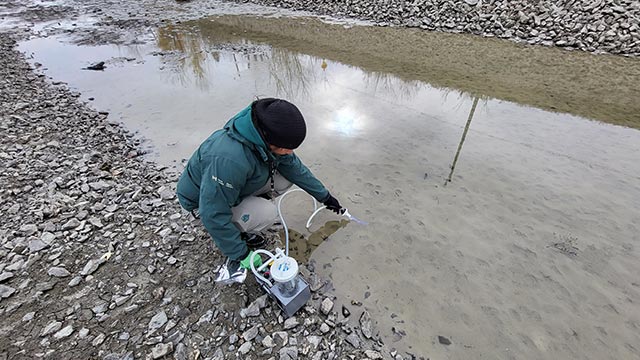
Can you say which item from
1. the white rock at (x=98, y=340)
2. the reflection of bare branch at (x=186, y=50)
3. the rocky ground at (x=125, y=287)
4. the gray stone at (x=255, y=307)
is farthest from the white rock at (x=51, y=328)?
the reflection of bare branch at (x=186, y=50)

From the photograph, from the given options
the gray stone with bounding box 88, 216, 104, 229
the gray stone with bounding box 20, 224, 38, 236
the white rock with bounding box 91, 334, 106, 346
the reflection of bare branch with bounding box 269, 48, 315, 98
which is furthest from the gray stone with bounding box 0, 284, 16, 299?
the reflection of bare branch with bounding box 269, 48, 315, 98

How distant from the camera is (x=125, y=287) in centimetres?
281

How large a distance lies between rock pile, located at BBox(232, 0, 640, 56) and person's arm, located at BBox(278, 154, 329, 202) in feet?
31.1

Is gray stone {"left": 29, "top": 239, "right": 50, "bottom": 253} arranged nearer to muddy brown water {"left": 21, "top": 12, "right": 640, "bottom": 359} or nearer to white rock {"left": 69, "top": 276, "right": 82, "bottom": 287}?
white rock {"left": 69, "top": 276, "right": 82, "bottom": 287}

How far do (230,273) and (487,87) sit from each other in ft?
21.7

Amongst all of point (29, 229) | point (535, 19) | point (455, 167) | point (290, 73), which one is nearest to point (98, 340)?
point (29, 229)

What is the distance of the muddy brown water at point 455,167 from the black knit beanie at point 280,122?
1.57 metres

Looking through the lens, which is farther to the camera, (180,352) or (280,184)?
(280,184)

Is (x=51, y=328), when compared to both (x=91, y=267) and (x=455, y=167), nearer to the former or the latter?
(x=91, y=267)

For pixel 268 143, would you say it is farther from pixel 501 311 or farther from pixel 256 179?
pixel 501 311

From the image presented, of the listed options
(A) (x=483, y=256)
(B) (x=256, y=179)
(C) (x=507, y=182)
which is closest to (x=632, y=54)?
(C) (x=507, y=182)

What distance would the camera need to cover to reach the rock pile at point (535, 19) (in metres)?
8.45

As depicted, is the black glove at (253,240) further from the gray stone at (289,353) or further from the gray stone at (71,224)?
the gray stone at (71,224)

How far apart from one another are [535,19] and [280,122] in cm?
1112
